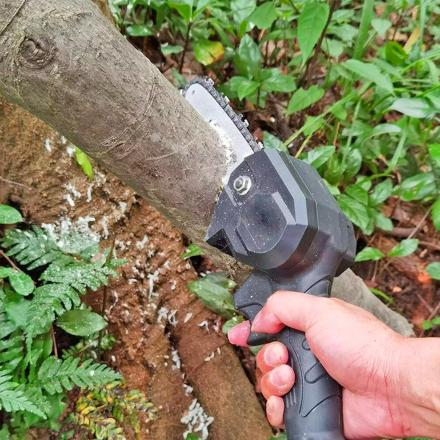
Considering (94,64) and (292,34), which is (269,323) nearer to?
(94,64)

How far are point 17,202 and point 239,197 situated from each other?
846 mm

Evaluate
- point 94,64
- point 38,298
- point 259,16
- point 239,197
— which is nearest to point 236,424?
point 38,298

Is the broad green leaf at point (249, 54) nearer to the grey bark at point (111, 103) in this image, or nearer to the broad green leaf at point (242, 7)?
the broad green leaf at point (242, 7)

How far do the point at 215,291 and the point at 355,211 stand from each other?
2.21 feet

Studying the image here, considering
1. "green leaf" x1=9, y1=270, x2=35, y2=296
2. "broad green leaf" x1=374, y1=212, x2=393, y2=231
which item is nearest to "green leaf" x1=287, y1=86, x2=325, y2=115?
"broad green leaf" x1=374, y1=212, x2=393, y2=231

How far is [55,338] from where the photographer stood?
1.66 metres

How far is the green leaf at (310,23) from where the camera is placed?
1654 millimetres

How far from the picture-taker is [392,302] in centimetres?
228

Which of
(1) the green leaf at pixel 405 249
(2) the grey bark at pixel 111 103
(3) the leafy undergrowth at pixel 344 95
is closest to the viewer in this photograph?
(2) the grey bark at pixel 111 103

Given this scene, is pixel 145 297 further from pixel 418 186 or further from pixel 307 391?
pixel 418 186

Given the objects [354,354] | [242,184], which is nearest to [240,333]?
[354,354]

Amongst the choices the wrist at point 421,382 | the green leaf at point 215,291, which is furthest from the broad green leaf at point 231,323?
the wrist at point 421,382

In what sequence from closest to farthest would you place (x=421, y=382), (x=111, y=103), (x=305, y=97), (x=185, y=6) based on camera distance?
(x=111, y=103) < (x=421, y=382) < (x=185, y=6) < (x=305, y=97)

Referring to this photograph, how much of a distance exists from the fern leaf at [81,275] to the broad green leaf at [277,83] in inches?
41.2
